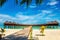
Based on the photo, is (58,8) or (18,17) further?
(18,17)

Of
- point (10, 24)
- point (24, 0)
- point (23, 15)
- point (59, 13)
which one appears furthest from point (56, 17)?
point (24, 0)

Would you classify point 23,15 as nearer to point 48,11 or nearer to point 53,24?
point 48,11

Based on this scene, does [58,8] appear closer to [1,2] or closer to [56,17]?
[56,17]

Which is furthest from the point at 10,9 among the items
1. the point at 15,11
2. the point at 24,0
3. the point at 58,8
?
the point at 24,0

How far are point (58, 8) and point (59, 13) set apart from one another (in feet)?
7.55

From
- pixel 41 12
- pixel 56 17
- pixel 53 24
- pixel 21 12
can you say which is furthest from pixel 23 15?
pixel 53 24

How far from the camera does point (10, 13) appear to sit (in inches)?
1959

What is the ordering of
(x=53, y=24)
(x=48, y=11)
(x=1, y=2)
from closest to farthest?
(x=1, y=2) < (x=53, y=24) < (x=48, y=11)

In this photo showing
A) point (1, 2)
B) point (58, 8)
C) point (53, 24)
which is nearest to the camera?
point (1, 2)

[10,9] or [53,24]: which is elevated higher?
[10,9]

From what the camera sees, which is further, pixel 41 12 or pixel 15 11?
pixel 41 12

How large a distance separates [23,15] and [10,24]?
1119 centimetres

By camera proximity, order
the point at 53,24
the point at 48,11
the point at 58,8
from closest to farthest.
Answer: the point at 53,24, the point at 58,8, the point at 48,11

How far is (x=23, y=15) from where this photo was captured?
49.9 metres
